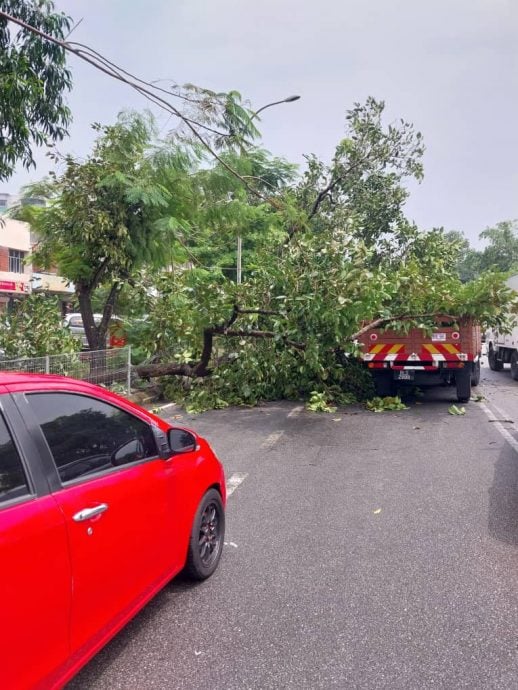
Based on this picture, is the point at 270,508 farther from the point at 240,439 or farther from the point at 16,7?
the point at 16,7

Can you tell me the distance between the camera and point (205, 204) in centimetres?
1316

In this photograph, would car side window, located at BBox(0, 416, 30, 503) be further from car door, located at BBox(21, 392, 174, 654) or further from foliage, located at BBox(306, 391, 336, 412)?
foliage, located at BBox(306, 391, 336, 412)

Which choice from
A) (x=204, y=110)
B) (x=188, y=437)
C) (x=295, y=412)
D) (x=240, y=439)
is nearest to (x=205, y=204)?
(x=204, y=110)

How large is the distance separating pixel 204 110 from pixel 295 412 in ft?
18.0

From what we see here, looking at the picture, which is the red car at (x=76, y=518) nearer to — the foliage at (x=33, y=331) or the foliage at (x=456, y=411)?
the foliage at (x=33, y=331)

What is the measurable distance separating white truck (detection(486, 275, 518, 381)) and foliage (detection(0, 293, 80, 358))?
10439 mm

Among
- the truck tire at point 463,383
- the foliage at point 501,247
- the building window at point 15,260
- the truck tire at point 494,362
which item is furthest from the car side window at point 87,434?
the foliage at point 501,247

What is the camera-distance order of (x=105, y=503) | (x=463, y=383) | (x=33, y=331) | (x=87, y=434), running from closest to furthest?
(x=105, y=503) → (x=87, y=434) → (x=33, y=331) → (x=463, y=383)

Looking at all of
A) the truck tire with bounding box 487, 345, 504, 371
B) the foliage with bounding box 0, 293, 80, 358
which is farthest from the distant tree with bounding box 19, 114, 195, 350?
the truck tire with bounding box 487, 345, 504, 371

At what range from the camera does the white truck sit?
17.1 m

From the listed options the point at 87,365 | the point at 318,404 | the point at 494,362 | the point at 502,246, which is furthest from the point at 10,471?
the point at 502,246

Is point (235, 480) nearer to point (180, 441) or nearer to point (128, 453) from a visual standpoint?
point (180, 441)

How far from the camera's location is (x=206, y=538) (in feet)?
13.5

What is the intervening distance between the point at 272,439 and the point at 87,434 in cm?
601
